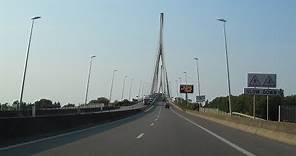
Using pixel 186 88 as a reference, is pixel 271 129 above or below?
Result: below

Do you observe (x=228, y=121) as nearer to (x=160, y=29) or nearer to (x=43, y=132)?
(x=43, y=132)

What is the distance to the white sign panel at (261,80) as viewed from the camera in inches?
1927

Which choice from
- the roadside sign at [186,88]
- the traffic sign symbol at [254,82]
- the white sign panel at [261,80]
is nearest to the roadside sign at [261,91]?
the white sign panel at [261,80]

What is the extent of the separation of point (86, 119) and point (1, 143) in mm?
18544

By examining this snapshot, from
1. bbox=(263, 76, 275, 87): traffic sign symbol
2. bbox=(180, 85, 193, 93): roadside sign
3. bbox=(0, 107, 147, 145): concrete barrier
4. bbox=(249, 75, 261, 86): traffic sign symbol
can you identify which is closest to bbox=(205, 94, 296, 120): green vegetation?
bbox=(180, 85, 193, 93): roadside sign

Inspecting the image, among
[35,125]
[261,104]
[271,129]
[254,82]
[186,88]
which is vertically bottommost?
[35,125]

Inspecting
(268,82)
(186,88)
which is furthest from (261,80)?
(186,88)

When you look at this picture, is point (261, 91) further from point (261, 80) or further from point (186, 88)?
point (186, 88)

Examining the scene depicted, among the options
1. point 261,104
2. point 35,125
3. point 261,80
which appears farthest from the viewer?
point 261,104

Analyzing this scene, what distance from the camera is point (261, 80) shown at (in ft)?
161

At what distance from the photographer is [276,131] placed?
81.8 feet

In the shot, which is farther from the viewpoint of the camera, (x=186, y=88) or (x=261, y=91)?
(x=186, y=88)

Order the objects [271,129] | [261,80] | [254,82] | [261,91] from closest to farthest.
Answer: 1. [271,129]
2. [261,91]
3. [254,82]
4. [261,80]

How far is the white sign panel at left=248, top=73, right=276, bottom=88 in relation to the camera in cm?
4894
